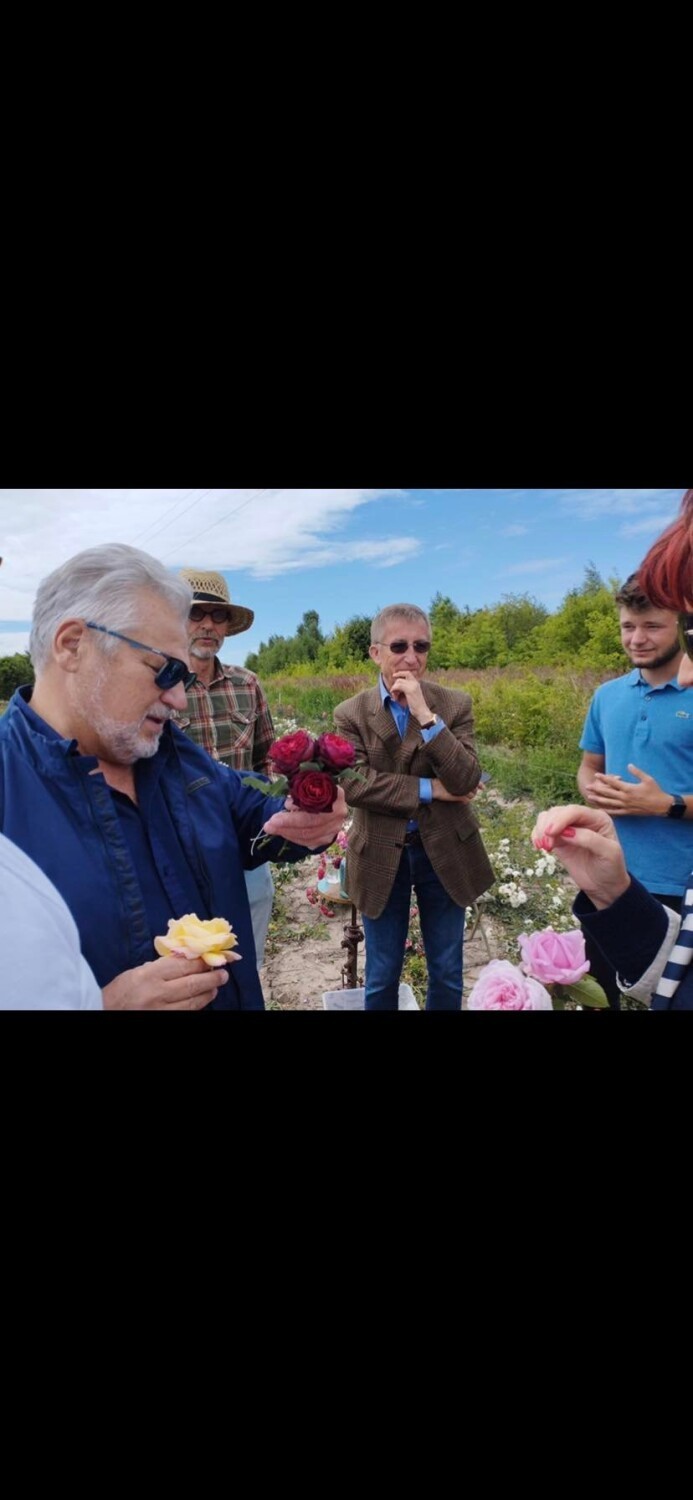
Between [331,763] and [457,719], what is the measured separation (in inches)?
19.8

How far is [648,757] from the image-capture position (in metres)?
2.56

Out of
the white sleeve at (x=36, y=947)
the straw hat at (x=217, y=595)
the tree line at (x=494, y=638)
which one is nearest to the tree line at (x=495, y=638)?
the tree line at (x=494, y=638)

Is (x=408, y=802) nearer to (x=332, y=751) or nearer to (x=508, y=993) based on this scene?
(x=332, y=751)

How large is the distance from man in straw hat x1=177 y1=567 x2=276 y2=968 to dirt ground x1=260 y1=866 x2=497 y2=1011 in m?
0.06

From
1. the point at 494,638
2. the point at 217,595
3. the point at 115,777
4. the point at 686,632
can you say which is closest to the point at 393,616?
the point at 494,638

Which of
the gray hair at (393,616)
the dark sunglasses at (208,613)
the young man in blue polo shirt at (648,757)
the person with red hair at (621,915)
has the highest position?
the dark sunglasses at (208,613)

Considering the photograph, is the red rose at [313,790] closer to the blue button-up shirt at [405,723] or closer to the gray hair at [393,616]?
the blue button-up shirt at [405,723]

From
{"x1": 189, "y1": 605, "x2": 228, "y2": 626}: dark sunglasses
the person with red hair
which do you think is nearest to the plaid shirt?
{"x1": 189, "y1": 605, "x2": 228, "y2": 626}: dark sunglasses

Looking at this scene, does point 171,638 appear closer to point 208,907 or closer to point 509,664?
point 208,907

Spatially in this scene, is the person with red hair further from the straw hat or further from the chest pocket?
the straw hat

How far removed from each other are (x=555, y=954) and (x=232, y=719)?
122cm

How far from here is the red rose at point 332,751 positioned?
235 cm

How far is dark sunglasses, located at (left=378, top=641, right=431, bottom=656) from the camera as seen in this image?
104 inches

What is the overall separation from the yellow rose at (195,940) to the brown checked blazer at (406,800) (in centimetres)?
53
